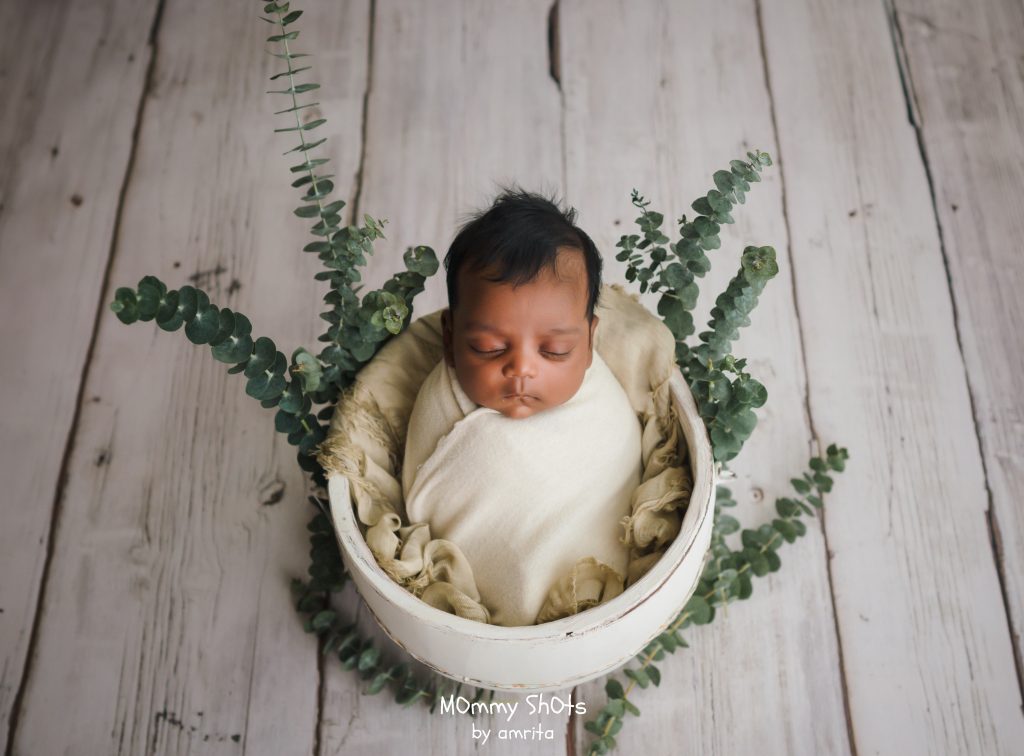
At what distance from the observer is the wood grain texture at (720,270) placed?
1.05 metres

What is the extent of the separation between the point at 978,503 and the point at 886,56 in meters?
0.77

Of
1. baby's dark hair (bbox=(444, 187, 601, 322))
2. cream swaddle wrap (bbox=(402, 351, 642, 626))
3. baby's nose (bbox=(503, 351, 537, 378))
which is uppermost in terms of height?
baby's dark hair (bbox=(444, 187, 601, 322))

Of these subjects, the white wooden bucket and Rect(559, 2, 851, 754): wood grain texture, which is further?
Rect(559, 2, 851, 754): wood grain texture

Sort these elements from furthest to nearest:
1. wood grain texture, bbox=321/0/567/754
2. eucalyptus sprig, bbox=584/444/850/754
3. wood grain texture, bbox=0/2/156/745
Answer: wood grain texture, bbox=321/0/567/754 < wood grain texture, bbox=0/2/156/745 < eucalyptus sprig, bbox=584/444/850/754

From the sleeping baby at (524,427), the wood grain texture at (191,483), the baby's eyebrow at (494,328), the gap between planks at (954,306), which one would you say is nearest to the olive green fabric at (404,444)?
the sleeping baby at (524,427)

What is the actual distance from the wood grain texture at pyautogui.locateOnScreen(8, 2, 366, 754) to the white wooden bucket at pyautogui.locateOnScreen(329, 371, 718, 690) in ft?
0.97

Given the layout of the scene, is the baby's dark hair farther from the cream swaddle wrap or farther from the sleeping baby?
the cream swaddle wrap

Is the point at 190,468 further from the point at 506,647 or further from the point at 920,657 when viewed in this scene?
the point at 920,657

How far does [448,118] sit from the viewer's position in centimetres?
149

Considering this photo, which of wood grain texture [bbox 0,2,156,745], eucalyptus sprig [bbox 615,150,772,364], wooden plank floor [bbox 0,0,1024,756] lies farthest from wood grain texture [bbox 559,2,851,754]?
wood grain texture [bbox 0,2,156,745]

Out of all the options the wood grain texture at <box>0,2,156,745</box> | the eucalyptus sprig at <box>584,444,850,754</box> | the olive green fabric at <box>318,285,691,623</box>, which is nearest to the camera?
the olive green fabric at <box>318,285,691,623</box>

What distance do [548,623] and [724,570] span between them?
1.18ft

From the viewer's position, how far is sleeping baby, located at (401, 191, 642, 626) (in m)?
0.89

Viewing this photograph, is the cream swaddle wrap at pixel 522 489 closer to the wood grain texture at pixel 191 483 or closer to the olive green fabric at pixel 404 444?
the olive green fabric at pixel 404 444
